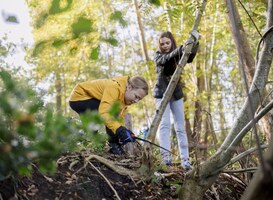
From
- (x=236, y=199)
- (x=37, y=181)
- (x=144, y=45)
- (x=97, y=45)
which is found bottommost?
(x=236, y=199)

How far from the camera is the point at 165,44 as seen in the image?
4.46 m

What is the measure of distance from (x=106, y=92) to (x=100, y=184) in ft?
3.50

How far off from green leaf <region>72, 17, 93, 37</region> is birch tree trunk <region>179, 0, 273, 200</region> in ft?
6.27

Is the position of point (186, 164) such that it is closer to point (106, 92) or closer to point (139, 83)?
point (139, 83)

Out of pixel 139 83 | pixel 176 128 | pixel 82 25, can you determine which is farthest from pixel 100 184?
pixel 82 25

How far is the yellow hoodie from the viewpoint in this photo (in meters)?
3.47

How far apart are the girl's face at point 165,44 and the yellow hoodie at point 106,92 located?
772mm

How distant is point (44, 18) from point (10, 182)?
1.45 m

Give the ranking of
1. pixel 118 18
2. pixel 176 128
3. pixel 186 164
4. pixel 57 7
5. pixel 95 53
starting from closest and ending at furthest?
1. pixel 57 7
2. pixel 118 18
3. pixel 95 53
4. pixel 186 164
5. pixel 176 128

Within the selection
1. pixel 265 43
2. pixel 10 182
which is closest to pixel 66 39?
pixel 10 182

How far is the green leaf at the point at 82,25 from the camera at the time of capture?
1170 millimetres

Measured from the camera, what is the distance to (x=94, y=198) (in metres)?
2.74

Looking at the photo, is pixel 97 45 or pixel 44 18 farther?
pixel 97 45

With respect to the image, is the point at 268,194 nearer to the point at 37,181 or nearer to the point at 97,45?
the point at 97,45
